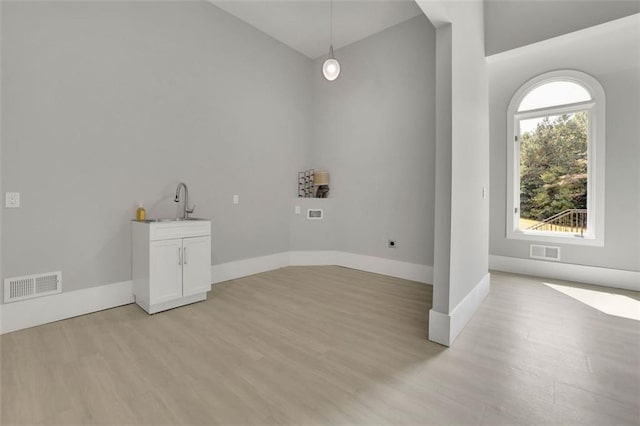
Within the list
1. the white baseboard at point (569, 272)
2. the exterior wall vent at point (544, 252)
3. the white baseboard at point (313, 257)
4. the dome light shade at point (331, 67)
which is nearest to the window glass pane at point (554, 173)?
the exterior wall vent at point (544, 252)

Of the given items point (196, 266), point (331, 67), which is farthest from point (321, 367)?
point (331, 67)

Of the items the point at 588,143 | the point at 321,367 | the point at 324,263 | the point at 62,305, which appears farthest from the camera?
the point at 324,263

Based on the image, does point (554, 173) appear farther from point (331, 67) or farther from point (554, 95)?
point (331, 67)

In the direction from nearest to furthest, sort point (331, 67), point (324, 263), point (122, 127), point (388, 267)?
point (122, 127) → point (331, 67) → point (388, 267) → point (324, 263)

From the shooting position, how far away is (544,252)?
3.98 m

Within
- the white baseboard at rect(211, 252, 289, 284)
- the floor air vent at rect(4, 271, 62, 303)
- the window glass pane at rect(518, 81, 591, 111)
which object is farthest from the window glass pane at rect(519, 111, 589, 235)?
the floor air vent at rect(4, 271, 62, 303)

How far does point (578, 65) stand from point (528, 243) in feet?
7.85

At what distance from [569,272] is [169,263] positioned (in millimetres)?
4848

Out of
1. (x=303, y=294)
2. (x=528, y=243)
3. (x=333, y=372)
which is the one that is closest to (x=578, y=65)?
(x=528, y=243)

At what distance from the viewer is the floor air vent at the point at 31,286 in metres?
2.27

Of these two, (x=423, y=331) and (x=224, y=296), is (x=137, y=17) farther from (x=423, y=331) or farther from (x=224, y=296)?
(x=423, y=331)

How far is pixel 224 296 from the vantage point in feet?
10.3

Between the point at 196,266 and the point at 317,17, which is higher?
the point at 317,17

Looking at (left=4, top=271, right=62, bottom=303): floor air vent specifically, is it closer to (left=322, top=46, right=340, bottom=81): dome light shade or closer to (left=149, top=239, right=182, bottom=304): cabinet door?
(left=149, top=239, right=182, bottom=304): cabinet door
